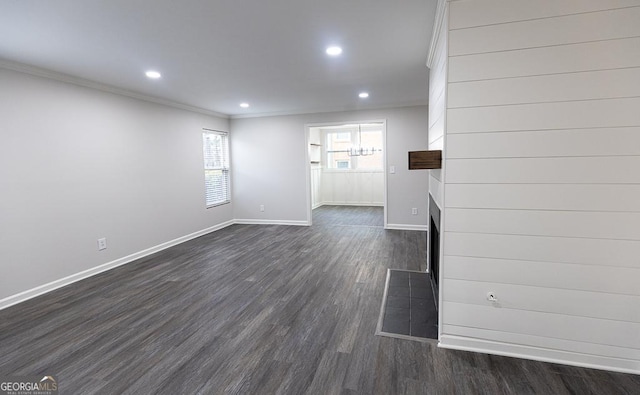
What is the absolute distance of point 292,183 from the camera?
6.32 metres

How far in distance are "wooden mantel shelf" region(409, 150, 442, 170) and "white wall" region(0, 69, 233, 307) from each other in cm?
376

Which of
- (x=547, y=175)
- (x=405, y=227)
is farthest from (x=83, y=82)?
(x=405, y=227)

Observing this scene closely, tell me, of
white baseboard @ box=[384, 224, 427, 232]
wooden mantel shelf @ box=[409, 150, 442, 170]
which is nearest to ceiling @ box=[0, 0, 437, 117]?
wooden mantel shelf @ box=[409, 150, 442, 170]

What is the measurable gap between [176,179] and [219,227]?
1.51 m

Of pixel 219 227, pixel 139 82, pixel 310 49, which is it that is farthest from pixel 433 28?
pixel 219 227

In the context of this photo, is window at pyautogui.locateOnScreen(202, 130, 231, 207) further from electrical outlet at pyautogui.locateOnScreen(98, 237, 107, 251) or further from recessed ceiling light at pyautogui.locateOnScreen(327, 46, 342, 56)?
recessed ceiling light at pyautogui.locateOnScreen(327, 46, 342, 56)

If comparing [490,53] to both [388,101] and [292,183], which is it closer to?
[388,101]

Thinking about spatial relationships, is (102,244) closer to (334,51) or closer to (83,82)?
(83,82)

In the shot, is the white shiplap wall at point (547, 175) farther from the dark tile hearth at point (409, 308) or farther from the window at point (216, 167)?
the window at point (216, 167)

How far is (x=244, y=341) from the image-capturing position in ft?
7.48

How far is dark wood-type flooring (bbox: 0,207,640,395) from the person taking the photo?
5.95ft

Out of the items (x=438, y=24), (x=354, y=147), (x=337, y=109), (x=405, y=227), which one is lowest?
(x=405, y=227)

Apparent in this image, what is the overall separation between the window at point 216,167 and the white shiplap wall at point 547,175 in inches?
196

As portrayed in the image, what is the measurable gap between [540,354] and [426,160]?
1472 mm
